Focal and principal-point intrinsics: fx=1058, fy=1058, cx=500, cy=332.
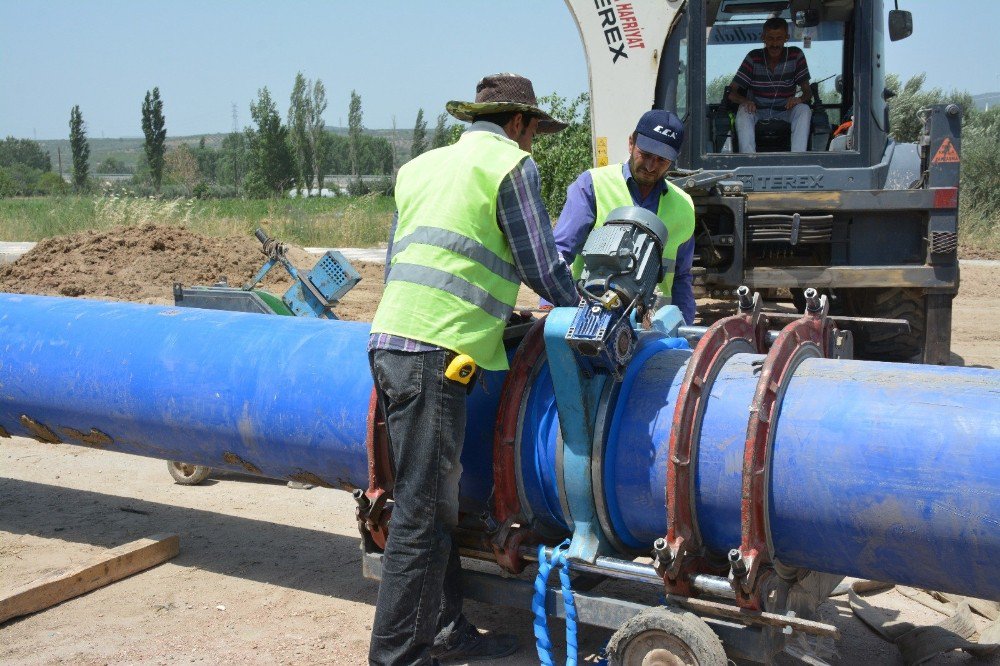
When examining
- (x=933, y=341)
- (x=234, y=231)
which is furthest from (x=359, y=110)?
(x=933, y=341)

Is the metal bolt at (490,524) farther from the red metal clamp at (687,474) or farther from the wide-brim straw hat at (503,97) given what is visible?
the wide-brim straw hat at (503,97)

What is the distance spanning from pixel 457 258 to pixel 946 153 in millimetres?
4993

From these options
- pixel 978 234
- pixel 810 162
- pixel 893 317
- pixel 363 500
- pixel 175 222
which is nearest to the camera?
pixel 363 500

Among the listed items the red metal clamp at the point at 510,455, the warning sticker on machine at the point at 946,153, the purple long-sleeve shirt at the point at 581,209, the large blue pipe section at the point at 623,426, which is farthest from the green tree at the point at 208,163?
the red metal clamp at the point at 510,455

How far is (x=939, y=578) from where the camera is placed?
9.09 feet

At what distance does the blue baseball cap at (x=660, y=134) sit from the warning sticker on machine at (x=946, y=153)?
3.68 metres

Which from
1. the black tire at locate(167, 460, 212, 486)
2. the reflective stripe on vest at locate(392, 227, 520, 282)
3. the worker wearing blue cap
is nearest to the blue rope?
the reflective stripe on vest at locate(392, 227, 520, 282)

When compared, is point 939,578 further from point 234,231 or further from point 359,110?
point 359,110

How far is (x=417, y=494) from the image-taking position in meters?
3.10

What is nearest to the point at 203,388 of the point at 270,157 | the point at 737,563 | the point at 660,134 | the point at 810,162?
the point at 660,134

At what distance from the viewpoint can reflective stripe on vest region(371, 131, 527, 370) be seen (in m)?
3.04

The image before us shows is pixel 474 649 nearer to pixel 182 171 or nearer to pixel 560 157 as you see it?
pixel 560 157

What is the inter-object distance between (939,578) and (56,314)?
3449 mm

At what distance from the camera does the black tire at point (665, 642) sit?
2.83 m
